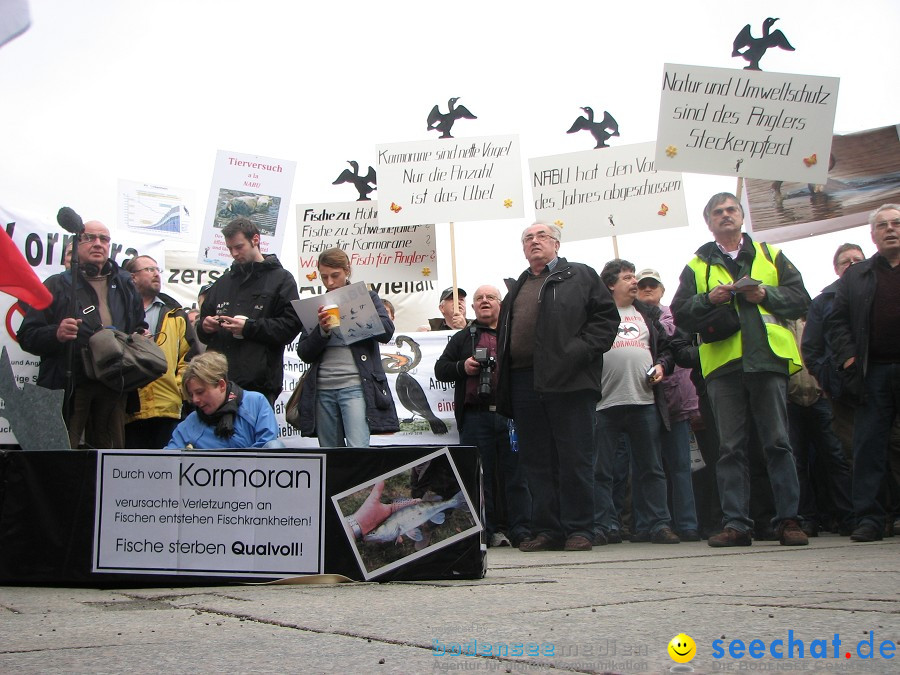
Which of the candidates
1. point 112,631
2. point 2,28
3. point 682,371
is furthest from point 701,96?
point 2,28

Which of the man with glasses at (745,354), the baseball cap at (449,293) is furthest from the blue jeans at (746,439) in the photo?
the baseball cap at (449,293)

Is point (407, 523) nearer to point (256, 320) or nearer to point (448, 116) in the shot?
point (256, 320)

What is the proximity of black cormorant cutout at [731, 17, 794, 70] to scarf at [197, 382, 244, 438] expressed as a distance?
5.05 metres

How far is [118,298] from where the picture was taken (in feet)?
19.7

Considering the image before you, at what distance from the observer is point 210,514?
3824 mm

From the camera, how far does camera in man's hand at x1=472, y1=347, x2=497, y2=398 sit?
644 cm

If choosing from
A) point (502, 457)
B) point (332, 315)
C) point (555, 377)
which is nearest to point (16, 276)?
point (332, 315)

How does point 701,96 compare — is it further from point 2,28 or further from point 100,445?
point 2,28

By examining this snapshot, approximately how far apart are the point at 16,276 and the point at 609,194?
21.7 feet

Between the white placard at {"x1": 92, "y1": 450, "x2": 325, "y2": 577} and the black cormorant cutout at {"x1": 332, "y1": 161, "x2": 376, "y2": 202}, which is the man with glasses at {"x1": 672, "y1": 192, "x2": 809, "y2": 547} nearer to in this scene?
the white placard at {"x1": 92, "y1": 450, "x2": 325, "y2": 577}

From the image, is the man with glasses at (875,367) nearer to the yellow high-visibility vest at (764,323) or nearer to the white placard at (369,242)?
the yellow high-visibility vest at (764,323)

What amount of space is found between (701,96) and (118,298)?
445 centimetres

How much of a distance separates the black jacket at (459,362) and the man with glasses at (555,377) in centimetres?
88

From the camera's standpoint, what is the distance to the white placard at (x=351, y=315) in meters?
5.66
